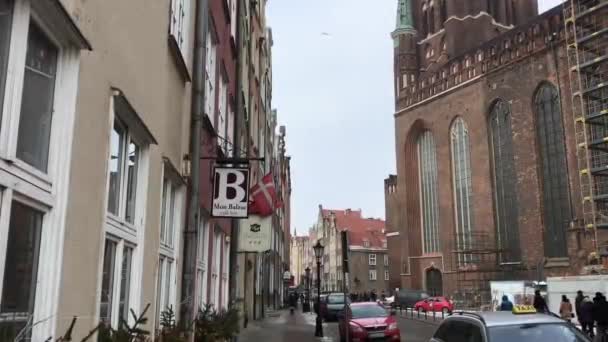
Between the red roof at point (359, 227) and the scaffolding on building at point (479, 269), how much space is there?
134 ft

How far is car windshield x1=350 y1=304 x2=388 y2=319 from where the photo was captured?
62.5 feet

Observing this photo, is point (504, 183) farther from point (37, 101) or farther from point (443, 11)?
point (37, 101)

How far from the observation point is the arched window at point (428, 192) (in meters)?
61.3

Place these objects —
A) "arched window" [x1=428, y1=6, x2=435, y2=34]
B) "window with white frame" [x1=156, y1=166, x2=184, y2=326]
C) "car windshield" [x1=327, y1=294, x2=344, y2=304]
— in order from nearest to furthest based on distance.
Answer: "window with white frame" [x1=156, y1=166, x2=184, y2=326] → "car windshield" [x1=327, y1=294, x2=344, y2=304] → "arched window" [x1=428, y1=6, x2=435, y2=34]

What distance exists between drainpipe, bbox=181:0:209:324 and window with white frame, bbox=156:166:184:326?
159 mm

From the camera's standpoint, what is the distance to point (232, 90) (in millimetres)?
15352

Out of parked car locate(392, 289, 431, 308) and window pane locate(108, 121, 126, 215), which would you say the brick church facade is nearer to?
parked car locate(392, 289, 431, 308)

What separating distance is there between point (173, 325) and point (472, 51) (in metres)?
55.2

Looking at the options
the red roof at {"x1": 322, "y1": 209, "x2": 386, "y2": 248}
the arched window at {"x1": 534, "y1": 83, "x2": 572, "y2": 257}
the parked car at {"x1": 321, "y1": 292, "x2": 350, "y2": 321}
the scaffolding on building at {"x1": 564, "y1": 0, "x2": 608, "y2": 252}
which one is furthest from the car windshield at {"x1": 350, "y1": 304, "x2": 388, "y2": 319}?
the red roof at {"x1": 322, "y1": 209, "x2": 386, "y2": 248}

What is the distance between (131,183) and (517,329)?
5.21 meters

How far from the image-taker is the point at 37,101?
3.26 m

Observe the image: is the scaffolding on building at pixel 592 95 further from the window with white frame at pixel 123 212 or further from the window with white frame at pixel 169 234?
the window with white frame at pixel 123 212

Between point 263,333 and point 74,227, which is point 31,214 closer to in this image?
point 74,227

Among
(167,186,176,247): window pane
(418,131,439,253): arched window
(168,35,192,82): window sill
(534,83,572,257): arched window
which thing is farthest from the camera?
(418,131,439,253): arched window
